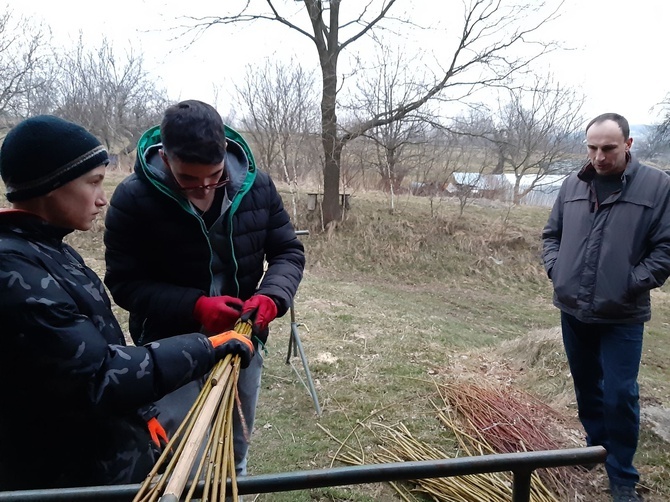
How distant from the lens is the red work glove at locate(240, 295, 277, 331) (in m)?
1.69

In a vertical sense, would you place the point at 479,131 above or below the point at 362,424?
above

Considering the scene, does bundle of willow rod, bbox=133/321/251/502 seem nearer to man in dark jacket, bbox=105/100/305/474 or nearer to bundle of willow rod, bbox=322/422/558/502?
man in dark jacket, bbox=105/100/305/474

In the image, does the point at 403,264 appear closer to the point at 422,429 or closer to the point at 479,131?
the point at 479,131

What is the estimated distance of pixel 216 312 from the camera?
Answer: 1630 millimetres

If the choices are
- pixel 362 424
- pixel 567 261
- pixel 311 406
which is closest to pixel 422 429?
pixel 362 424

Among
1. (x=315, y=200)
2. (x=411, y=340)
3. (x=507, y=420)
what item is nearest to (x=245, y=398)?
(x=507, y=420)

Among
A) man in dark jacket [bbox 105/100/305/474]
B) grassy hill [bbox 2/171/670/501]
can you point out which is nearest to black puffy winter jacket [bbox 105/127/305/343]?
man in dark jacket [bbox 105/100/305/474]

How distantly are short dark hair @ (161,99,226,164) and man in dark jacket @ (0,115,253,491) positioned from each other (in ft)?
0.88

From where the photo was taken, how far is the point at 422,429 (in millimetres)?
2965

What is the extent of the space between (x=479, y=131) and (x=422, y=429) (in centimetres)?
991

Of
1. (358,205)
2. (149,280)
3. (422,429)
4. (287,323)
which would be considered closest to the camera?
(149,280)

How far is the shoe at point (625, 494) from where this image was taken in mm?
2268

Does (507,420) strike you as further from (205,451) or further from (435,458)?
(205,451)

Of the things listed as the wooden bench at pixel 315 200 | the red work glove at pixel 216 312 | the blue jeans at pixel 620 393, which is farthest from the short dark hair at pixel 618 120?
the wooden bench at pixel 315 200
